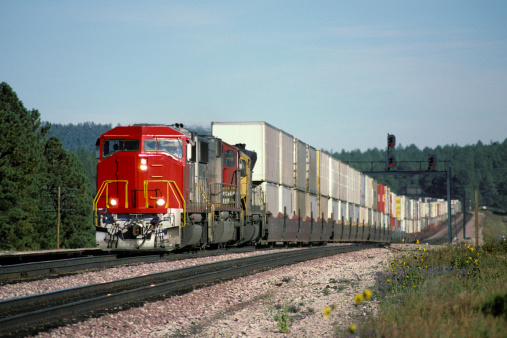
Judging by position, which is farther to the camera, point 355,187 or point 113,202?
point 355,187

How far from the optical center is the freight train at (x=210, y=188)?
1708 cm

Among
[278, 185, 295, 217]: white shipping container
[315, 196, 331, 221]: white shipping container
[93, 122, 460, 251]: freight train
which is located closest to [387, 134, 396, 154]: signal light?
[93, 122, 460, 251]: freight train

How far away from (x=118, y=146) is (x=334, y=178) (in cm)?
2103

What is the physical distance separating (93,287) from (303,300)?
12.7 ft

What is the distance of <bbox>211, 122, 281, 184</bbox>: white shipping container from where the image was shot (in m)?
25.5

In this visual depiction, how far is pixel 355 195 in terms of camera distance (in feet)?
142

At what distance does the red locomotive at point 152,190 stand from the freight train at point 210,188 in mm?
29

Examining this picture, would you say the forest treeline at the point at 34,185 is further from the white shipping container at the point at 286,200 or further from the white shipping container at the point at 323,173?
the white shipping container at the point at 286,200

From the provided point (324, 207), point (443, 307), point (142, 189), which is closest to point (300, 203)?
point (324, 207)

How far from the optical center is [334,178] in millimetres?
36875

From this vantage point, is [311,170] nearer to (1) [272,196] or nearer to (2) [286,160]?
(2) [286,160]

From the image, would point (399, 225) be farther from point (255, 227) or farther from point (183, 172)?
point (183, 172)

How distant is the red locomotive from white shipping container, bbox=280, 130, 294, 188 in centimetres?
846

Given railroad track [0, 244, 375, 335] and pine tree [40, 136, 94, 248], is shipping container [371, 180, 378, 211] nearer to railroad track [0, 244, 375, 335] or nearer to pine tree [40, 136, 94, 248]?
pine tree [40, 136, 94, 248]
